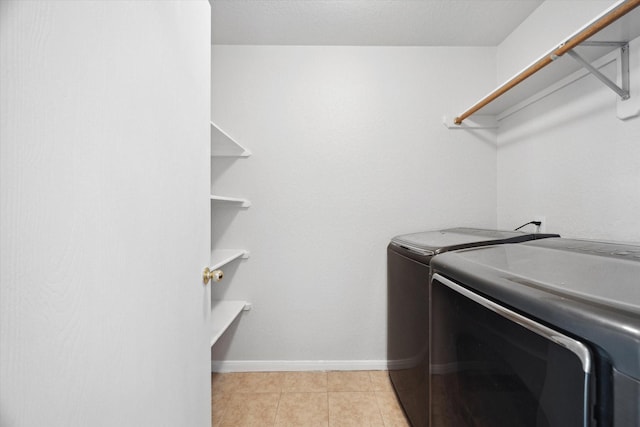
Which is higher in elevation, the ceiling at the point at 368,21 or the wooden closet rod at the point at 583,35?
the ceiling at the point at 368,21

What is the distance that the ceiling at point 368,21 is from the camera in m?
1.62

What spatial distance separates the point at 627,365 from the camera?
41 cm

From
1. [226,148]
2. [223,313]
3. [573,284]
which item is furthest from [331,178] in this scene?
[573,284]

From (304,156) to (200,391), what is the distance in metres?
1.50

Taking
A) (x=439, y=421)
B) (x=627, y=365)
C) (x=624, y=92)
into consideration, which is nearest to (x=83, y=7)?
(x=627, y=365)

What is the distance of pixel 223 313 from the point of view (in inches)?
70.6

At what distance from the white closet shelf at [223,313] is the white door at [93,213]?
28.2 inches

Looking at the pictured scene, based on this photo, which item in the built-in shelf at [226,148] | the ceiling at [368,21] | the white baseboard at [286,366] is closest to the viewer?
the ceiling at [368,21]

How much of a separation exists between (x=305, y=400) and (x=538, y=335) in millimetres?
1487

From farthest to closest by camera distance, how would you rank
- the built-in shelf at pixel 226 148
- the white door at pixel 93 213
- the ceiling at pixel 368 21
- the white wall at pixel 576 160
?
the built-in shelf at pixel 226 148, the ceiling at pixel 368 21, the white wall at pixel 576 160, the white door at pixel 93 213

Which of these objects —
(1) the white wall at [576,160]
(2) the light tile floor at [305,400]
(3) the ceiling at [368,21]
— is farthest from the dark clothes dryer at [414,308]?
(3) the ceiling at [368,21]

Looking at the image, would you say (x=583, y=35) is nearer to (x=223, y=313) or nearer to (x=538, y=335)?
(x=538, y=335)

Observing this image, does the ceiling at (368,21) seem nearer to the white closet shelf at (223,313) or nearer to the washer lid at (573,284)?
the washer lid at (573,284)

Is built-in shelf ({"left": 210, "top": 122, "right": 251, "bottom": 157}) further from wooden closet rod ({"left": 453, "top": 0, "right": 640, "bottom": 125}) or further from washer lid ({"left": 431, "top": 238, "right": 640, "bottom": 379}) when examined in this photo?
wooden closet rod ({"left": 453, "top": 0, "right": 640, "bottom": 125})
